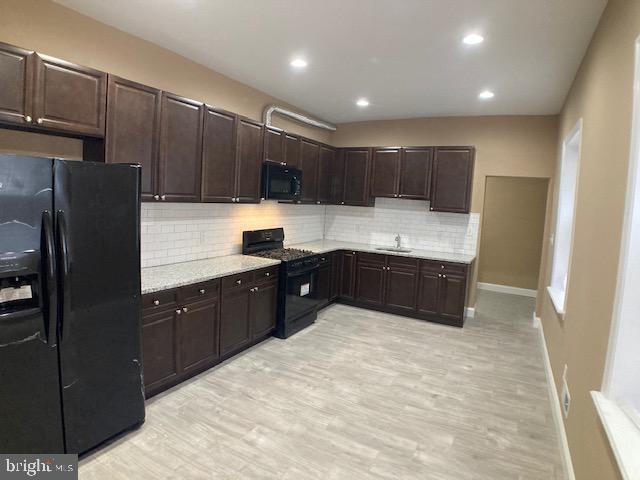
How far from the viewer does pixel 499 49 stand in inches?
119

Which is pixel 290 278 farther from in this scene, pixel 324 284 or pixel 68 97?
pixel 68 97

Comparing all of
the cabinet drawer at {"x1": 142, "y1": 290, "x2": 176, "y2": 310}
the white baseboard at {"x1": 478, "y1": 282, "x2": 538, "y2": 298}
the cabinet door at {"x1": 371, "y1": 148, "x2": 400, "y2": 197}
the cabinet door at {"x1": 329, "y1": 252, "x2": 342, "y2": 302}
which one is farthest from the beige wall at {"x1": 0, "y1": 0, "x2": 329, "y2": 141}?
the white baseboard at {"x1": 478, "y1": 282, "x2": 538, "y2": 298}

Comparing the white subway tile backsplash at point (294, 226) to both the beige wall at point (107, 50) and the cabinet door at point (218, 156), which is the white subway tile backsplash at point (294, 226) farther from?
the beige wall at point (107, 50)

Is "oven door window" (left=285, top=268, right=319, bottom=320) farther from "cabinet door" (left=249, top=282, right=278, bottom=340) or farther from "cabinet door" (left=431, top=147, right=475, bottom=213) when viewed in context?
"cabinet door" (left=431, top=147, right=475, bottom=213)

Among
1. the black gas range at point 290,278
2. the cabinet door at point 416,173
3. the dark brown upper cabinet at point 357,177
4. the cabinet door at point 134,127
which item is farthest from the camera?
the dark brown upper cabinet at point 357,177

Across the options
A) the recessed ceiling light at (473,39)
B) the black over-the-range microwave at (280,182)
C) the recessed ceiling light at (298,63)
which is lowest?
the black over-the-range microwave at (280,182)

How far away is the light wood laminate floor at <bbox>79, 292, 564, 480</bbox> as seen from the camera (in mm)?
2299

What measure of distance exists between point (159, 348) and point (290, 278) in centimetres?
169

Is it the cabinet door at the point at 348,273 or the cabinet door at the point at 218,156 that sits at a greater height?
the cabinet door at the point at 218,156

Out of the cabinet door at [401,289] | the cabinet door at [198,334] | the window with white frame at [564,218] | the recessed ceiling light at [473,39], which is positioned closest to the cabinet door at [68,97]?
the cabinet door at [198,334]

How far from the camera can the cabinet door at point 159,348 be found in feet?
9.11

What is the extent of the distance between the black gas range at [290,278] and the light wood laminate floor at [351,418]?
243 mm

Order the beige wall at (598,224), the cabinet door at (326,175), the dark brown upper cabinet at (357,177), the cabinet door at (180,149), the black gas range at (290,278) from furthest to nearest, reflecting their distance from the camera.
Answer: the dark brown upper cabinet at (357,177) < the cabinet door at (326,175) < the black gas range at (290,278) < the cabinet door at (180,149) < the beige wall at (598,224)

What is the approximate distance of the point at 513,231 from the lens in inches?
290
